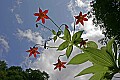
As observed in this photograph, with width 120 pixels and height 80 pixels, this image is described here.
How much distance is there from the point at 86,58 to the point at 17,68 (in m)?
58.6

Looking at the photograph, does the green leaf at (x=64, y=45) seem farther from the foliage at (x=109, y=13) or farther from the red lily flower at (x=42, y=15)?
the foliage at (x=109, y=13)

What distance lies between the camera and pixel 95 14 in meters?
18.6

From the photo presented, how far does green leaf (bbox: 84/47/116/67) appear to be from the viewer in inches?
22.7

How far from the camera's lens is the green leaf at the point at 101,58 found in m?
0.58

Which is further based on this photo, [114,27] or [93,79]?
[114,27]

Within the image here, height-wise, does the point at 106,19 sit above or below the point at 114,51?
above

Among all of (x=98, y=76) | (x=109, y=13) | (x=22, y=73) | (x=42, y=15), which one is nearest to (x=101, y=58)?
(x=98, y=76)

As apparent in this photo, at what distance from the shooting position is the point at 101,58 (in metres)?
0.58

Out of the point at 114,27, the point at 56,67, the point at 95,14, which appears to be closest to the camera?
the point at 56,67

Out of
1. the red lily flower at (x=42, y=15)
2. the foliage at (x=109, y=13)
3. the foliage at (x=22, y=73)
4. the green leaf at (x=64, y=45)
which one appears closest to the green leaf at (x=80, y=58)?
the green leaf at (x=64, y=45)

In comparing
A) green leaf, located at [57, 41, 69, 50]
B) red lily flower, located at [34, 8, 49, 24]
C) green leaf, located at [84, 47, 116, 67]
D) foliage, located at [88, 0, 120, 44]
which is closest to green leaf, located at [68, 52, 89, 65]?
green leaf, located at [84, 47, 116, 67]

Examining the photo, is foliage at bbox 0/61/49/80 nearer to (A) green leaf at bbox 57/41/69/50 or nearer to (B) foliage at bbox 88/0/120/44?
(B) foliage at bbox 88/0/120/44

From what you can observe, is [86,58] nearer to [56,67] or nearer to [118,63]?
[118,63]

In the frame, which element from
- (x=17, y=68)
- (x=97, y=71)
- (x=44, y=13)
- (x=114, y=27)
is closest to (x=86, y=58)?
(x=97, y=71)
